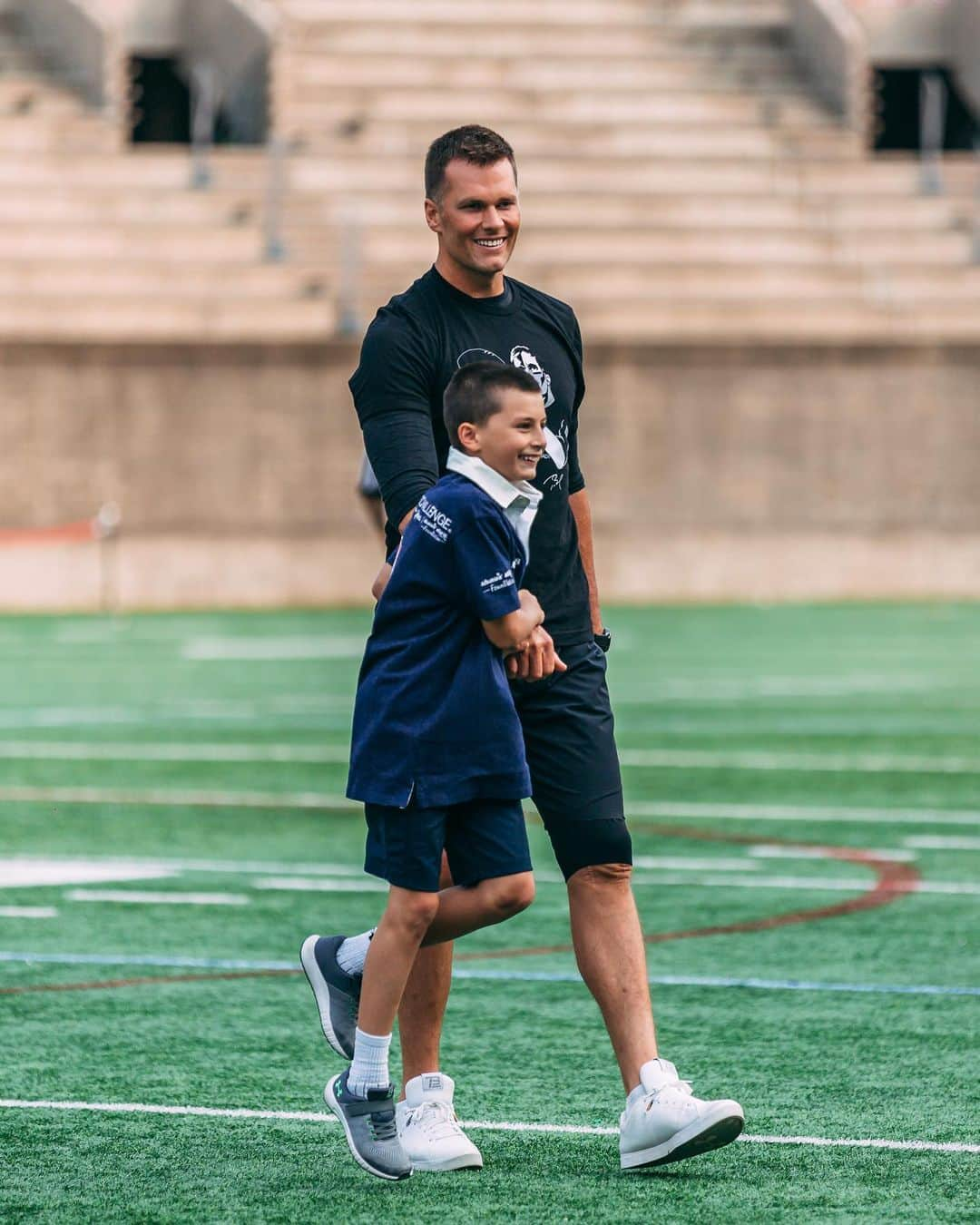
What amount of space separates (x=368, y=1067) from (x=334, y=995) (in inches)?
10.4

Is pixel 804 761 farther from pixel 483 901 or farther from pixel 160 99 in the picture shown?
pixel 160 99

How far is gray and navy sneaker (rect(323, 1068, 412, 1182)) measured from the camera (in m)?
5.02

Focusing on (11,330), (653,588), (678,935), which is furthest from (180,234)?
(678,935)

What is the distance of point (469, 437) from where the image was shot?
4.98 metres

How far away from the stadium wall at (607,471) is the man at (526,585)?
77.8ft

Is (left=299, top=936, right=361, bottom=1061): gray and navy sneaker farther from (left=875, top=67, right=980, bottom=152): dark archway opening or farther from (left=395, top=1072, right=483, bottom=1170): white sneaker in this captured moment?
(left=875, top=67, right=980, bottom=152): dark archway opening

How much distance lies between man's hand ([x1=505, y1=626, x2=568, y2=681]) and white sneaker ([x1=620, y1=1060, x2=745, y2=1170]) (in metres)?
0.84

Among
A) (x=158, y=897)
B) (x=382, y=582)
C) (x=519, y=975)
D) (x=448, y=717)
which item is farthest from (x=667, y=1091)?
(x=158, y=897)

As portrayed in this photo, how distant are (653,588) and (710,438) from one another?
2147 millimetres

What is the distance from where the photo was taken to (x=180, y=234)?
3200cm

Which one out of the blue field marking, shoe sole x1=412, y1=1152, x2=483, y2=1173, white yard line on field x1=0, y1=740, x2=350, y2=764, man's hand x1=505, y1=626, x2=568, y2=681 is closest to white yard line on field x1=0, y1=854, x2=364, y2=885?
the blue field marking

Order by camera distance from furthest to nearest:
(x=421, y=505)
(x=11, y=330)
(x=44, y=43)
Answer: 1. (x=44, y=43)
2. (x=11, y=330)
3. (x=421, y=505)

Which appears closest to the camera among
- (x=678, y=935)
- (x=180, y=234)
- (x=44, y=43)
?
(x=678, y=935)

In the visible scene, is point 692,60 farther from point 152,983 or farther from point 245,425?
point 152,983
